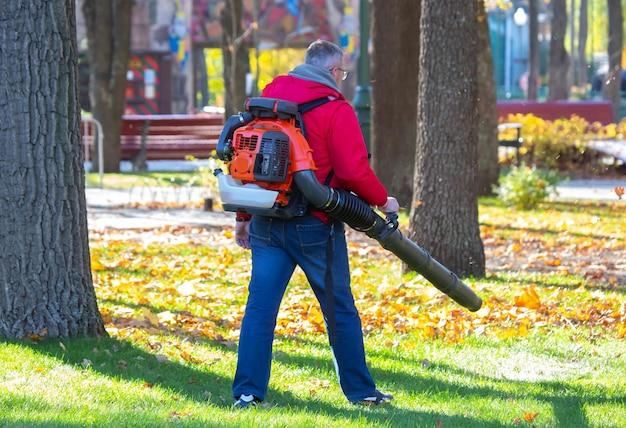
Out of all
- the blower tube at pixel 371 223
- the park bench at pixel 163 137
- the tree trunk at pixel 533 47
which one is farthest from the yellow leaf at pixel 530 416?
the tree trunk at pixel 533 47

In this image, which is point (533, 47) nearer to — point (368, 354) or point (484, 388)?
point (368, 354)

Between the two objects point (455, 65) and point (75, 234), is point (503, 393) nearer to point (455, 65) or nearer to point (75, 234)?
point (75, 234)

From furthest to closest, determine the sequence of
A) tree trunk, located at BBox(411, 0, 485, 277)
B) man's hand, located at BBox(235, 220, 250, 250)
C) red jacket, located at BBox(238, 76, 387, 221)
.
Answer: tree trunk, located at BBox(411, 0, 485, 277), man's hand, located at BBox(235, 220, 250, 250), red jacket, located at BBox(238, 76, 387, 221)

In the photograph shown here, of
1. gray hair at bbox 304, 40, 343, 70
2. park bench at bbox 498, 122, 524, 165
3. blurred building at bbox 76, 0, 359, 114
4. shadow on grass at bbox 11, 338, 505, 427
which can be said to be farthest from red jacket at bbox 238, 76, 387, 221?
blurred building at bbox 76, 0, 359, 114

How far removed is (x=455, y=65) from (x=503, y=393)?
4547mm

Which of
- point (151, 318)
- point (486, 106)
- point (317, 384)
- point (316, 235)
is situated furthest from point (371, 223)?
point (486, 106)

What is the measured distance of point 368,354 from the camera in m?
7.24

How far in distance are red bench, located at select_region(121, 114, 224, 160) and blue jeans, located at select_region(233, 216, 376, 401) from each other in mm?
20978

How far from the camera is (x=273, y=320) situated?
18.5 feet

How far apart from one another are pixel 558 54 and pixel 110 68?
15939 millimetres

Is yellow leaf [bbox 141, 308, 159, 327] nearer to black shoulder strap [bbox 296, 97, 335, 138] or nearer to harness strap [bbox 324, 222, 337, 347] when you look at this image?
harness strap [bbox 324, 222, 337, 347]

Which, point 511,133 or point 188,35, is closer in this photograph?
point 511,133

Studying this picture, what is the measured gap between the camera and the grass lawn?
5.53m

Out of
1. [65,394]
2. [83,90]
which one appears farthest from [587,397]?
[83,90]
